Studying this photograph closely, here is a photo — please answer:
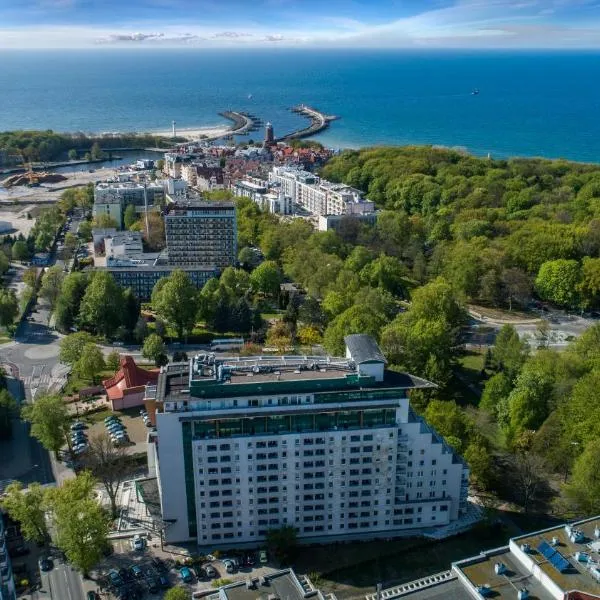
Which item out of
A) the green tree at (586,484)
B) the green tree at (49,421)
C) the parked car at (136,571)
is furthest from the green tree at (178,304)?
the green tree at (586,484)

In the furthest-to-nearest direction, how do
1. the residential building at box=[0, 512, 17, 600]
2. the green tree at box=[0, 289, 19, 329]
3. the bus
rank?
the green tree at box=[0, 289, 19, 329]
the bus
the residential building at box=[0, 512, 17, 600]

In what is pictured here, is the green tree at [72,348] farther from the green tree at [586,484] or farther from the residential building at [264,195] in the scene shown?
the residential building at [264,195]

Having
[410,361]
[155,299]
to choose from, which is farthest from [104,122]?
[410,361]

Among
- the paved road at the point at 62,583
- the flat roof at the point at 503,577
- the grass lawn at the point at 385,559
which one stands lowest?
the grass lawn at the point at 385,559

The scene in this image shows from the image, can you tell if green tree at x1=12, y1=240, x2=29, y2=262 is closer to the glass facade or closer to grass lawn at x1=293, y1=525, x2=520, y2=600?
the glass facade

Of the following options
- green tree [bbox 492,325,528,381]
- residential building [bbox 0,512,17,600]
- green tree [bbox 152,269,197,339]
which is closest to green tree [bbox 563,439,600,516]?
green tree [bbox 492,325,528,381]

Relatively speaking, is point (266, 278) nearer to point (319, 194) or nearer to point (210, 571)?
point (319, 194)
